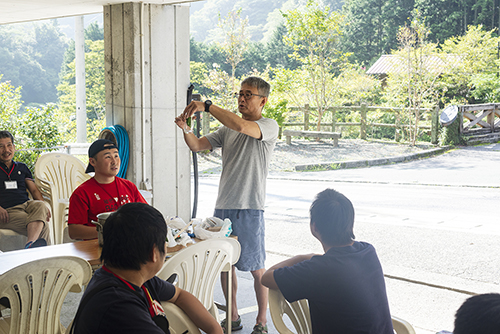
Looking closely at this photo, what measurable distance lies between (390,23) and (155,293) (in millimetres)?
33353

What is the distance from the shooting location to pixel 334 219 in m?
1.62

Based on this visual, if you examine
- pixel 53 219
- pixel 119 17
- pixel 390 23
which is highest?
pixel 390 23

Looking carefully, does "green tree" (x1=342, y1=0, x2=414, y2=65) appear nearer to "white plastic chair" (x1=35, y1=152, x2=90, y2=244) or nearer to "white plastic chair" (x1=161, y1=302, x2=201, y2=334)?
"white plastic chair" (x1=35, y1=152, x2=90, y2=244)

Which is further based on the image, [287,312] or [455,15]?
[455,15]

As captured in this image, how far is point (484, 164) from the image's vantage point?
1091cm

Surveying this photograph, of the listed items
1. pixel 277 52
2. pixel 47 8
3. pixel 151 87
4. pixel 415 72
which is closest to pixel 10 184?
pixel 151 87

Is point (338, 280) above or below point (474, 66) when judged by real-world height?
below

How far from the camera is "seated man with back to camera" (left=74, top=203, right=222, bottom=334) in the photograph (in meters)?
1.16

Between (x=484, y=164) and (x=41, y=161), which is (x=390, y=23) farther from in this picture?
(x=41, y=161)

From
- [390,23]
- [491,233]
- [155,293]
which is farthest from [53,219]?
[390,23]

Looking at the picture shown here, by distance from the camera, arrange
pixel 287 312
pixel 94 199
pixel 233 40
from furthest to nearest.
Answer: pixel 233 40, pixel 94 199, pixel 287 312

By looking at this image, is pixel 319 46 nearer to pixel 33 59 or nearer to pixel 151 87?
pixel 151 87

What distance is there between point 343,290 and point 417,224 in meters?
4.91

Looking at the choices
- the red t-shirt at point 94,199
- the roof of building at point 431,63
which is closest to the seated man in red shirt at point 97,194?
the red t-shirt at point 94,199
